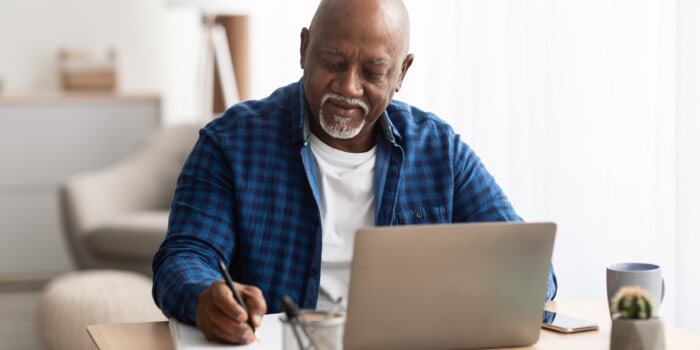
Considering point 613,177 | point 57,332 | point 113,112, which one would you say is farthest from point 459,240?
point 113,112

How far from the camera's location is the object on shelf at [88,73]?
16.5ft

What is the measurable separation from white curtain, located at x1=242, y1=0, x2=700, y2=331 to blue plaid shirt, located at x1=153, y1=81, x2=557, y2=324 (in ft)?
1.36

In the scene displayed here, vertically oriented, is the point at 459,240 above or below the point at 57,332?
above

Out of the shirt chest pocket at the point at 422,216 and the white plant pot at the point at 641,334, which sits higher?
the shirt chest pocket at the point at 422,216

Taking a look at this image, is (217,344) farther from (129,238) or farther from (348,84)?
(129,238)

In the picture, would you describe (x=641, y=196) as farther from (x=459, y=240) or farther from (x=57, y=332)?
(x=57, y=332)

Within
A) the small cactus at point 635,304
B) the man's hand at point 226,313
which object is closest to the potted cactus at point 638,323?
the small cactus at point 635,304

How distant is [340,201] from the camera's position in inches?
71.9

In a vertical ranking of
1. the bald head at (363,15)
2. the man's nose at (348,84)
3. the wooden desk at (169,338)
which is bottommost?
the wooden desk at (169,338)

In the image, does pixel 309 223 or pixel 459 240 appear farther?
pixel 309 223

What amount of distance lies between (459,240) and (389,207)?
1.92 ft

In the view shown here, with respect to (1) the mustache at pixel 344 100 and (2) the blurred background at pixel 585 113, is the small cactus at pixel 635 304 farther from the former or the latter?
(2) the blurred background at pixel 585 113

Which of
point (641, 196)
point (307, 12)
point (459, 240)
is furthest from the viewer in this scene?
point (307, 12)

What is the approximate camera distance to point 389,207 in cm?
180
